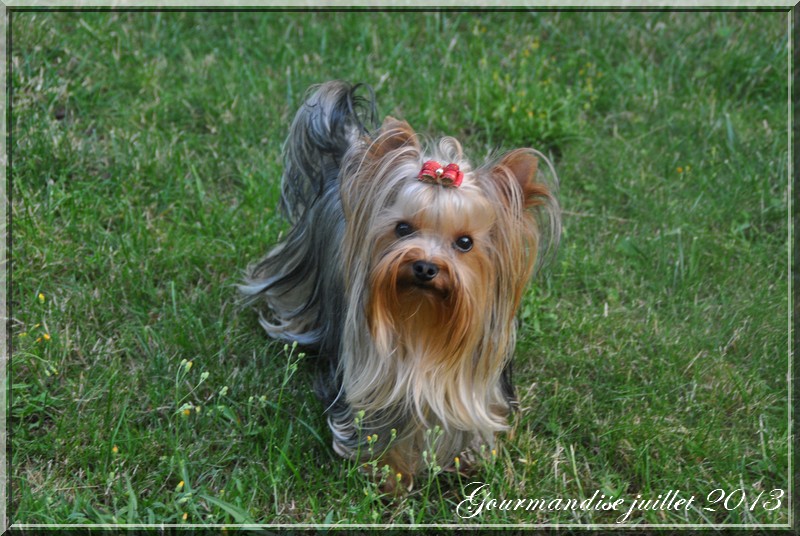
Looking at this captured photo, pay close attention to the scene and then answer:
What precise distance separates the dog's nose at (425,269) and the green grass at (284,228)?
1.92 ft

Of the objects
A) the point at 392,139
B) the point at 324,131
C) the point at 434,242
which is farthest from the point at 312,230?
the point at 434,242

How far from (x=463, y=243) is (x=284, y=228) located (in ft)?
5.01

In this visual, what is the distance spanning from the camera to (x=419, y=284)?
2510 mm

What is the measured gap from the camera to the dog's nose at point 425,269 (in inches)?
96.9

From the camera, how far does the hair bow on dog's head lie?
2506 millimetres

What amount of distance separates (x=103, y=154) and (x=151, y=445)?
5.64ft

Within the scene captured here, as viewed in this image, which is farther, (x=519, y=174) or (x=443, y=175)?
(x=519, y=174)

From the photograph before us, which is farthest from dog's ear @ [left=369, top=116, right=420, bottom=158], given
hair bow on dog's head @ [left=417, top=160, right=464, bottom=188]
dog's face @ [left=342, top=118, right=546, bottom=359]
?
hair bow on dog's head @ [left=417, top=160, right=464, bottom=188]

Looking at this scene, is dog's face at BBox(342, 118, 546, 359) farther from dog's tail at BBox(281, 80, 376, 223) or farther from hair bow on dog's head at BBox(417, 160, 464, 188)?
dog's tail at BBox(281, 80, 376, 223)

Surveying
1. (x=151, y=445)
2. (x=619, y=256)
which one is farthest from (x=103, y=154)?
(x=619, y=256)

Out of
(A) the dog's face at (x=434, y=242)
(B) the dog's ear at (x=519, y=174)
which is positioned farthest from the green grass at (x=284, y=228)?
(B) the dog's ear at (x=519, y=174)

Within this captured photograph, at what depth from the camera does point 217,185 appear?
13.8 ft

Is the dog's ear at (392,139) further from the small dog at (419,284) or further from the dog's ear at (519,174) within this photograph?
the dog's ear at (519,174)

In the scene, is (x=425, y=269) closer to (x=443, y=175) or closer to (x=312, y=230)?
(x=443, y=175)
